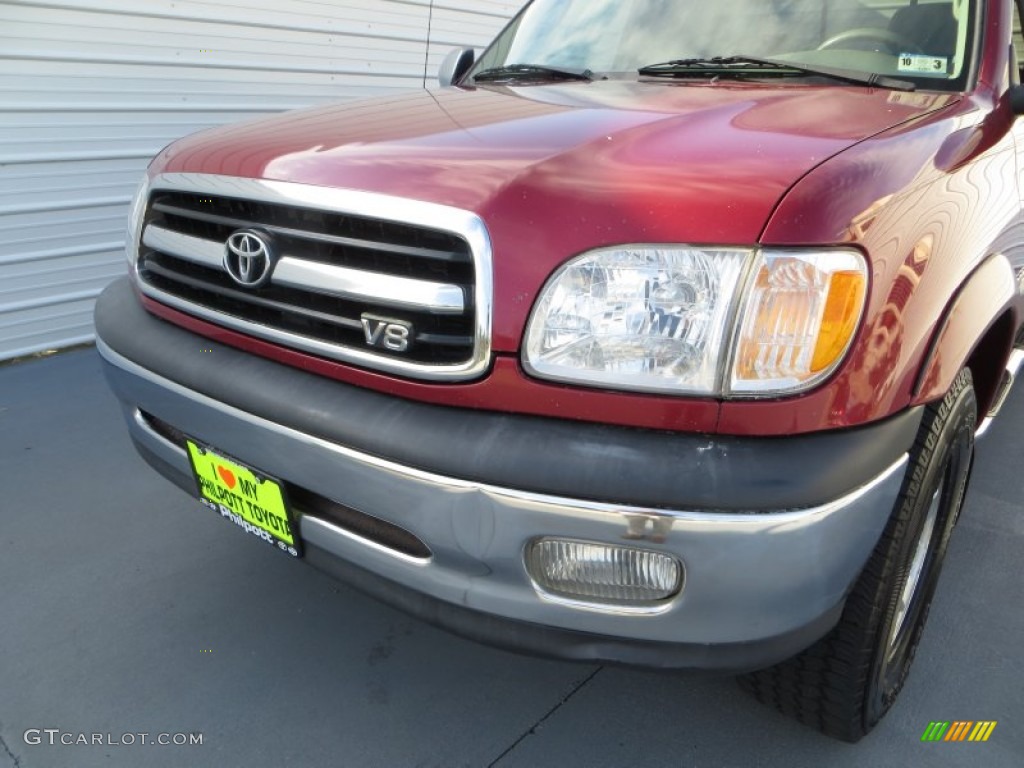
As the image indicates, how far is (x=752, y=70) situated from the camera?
1.97 meters

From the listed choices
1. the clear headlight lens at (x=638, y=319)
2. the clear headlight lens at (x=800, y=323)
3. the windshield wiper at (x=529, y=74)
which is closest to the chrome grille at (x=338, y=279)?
the clear headlight lens at (x=638, y=319)

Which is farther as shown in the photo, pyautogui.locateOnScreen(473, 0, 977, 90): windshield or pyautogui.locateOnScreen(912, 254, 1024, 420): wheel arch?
pyautogui.locateOnScreen(473, 0, 977, 90): windshield

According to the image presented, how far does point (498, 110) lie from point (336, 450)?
3.01 feet

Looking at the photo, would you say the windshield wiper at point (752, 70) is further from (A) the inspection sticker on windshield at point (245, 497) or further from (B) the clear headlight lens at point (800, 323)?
(A) the inspection sticker on windshield at point (245, 497)

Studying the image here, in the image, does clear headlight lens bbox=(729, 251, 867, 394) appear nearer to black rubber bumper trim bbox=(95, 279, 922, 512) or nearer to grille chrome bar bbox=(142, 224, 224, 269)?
black rubber bumper trim bbox=(95, 279, 922, 512)

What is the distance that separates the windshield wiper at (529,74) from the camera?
2260mm

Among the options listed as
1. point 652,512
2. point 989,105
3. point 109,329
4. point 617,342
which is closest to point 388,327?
point 617,342

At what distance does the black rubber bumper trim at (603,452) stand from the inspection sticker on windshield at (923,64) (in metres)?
1.00

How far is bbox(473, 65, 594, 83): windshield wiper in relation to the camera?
2260 mm

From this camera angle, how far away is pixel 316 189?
1511 millimetres

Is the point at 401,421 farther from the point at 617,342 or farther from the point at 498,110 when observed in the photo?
the point at 498,110

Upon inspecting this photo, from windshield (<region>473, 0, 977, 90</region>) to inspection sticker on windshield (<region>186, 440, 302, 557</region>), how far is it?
4.94ft


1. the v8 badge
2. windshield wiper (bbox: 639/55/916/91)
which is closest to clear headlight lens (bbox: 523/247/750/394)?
the v8 badge

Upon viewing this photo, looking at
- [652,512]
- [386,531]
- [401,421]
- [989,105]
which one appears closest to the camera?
[652,512]
